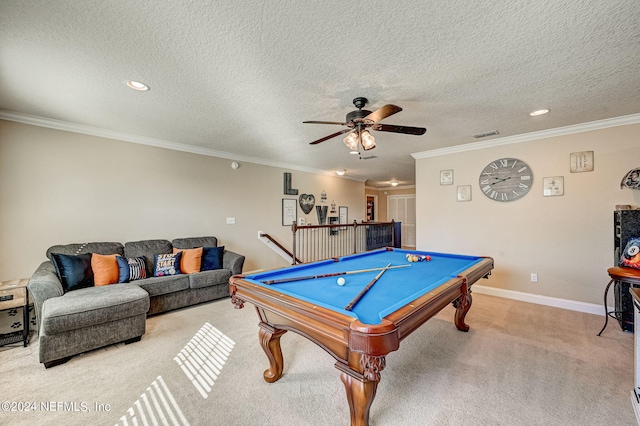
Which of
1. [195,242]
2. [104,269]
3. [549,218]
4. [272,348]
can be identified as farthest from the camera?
[195,242]

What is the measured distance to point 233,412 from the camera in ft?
5.30

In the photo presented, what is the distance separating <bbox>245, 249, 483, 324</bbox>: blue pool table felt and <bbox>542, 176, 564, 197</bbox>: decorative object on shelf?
1793 millimetres

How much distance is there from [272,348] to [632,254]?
349 centimetres

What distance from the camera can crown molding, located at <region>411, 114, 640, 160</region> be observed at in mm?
3041

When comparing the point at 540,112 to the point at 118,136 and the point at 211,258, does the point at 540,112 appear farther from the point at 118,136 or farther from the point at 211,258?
the point at 118,136

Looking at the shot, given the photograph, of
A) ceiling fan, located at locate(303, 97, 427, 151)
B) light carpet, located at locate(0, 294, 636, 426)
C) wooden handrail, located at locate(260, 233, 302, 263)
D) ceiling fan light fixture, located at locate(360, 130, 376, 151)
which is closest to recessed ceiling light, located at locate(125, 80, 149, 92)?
ceiling fan, located at locate(303, 97, 427, 151)

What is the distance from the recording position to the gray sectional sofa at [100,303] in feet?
7.00

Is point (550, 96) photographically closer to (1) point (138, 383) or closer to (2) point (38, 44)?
(2) point (38, 44)

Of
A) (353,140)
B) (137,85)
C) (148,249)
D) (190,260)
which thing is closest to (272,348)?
(353,140)

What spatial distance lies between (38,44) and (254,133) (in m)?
2.13

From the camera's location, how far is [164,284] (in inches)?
125

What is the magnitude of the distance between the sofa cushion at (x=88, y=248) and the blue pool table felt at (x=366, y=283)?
2.54 m

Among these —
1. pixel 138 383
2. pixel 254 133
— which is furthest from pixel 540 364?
pixel 254 133

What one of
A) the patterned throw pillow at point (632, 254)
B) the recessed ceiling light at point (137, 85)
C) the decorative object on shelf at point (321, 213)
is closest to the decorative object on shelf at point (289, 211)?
the decorative object on shelf at point (321, 213)
